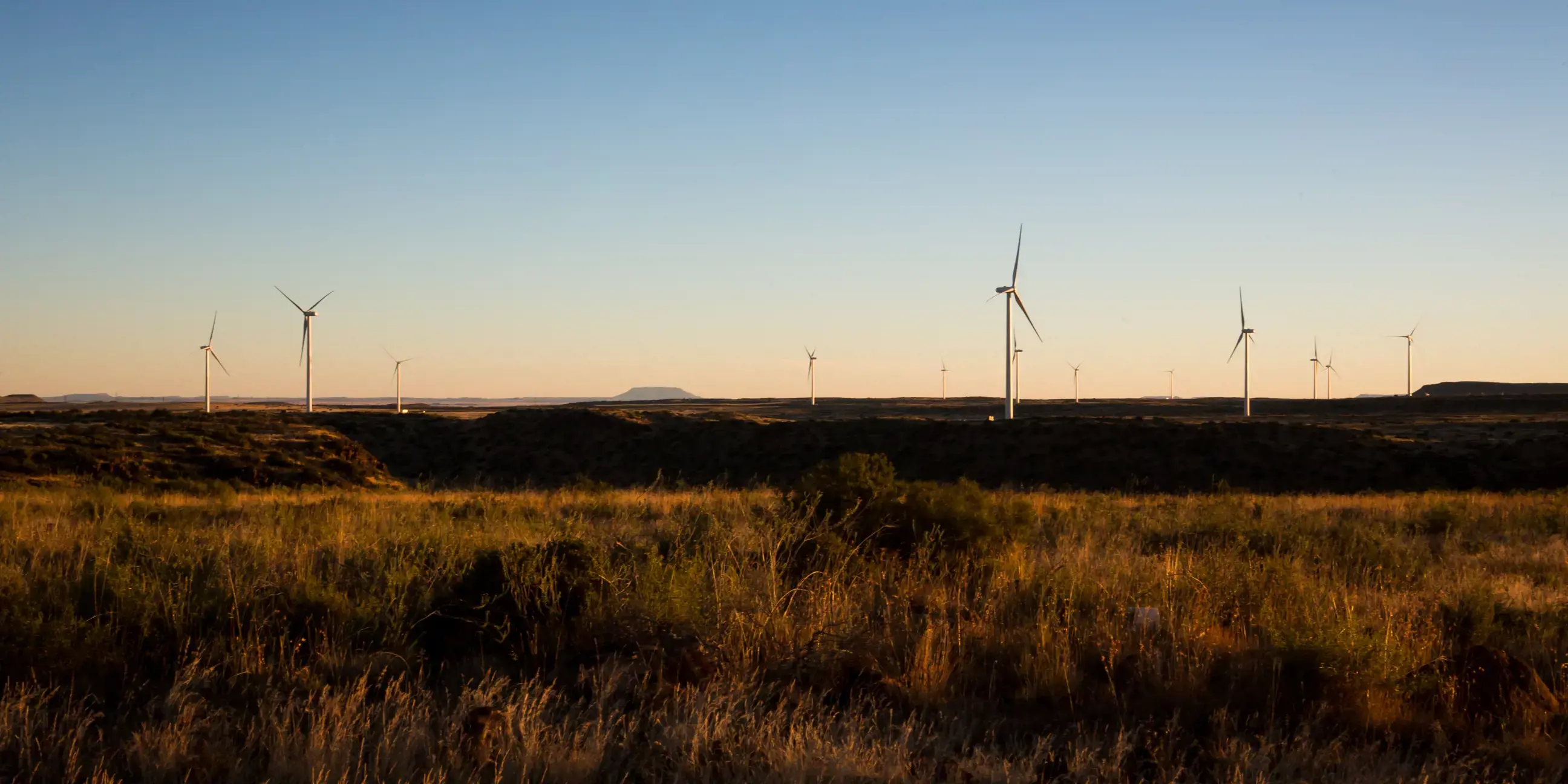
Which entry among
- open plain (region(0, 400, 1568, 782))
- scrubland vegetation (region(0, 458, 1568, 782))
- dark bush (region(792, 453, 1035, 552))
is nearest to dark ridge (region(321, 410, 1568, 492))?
dark bush (region(792, 453, 1035, 552))

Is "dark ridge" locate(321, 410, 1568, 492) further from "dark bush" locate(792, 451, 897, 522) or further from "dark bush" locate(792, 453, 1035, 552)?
"dark bush" locate(792, 451, 897, 522)

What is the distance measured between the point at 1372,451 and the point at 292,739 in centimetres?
4848

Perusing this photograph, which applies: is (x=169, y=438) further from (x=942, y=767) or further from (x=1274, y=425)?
(x=1274, y=425)

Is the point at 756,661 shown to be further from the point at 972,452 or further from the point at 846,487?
the point at 972,452

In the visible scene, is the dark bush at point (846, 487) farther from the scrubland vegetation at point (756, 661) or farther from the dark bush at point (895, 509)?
the scrubland vegetation at point (756, 661)

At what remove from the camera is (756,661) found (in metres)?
6.99

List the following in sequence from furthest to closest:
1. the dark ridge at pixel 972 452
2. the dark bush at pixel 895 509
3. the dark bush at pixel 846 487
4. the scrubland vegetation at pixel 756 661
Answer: the dark ridge at pixel 972 452, the dark bush at pixel 846 487, the dark bush at pixel 895 509, the scrubland vegetation at pixel 756 661

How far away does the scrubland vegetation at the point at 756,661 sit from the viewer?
5379 millimetres

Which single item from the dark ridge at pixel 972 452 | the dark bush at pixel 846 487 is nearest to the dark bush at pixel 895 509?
the dark bush at pixel 846 487

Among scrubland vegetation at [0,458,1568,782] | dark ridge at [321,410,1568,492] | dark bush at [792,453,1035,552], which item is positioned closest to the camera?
scrubland vegetation at [0,458,1568,782]

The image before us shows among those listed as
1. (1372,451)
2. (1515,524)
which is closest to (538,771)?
(1515,524)

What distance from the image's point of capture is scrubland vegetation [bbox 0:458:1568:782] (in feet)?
17.6

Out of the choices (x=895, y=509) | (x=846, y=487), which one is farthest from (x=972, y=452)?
(x=895, y=509)

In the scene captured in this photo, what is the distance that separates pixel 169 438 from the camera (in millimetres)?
36406
